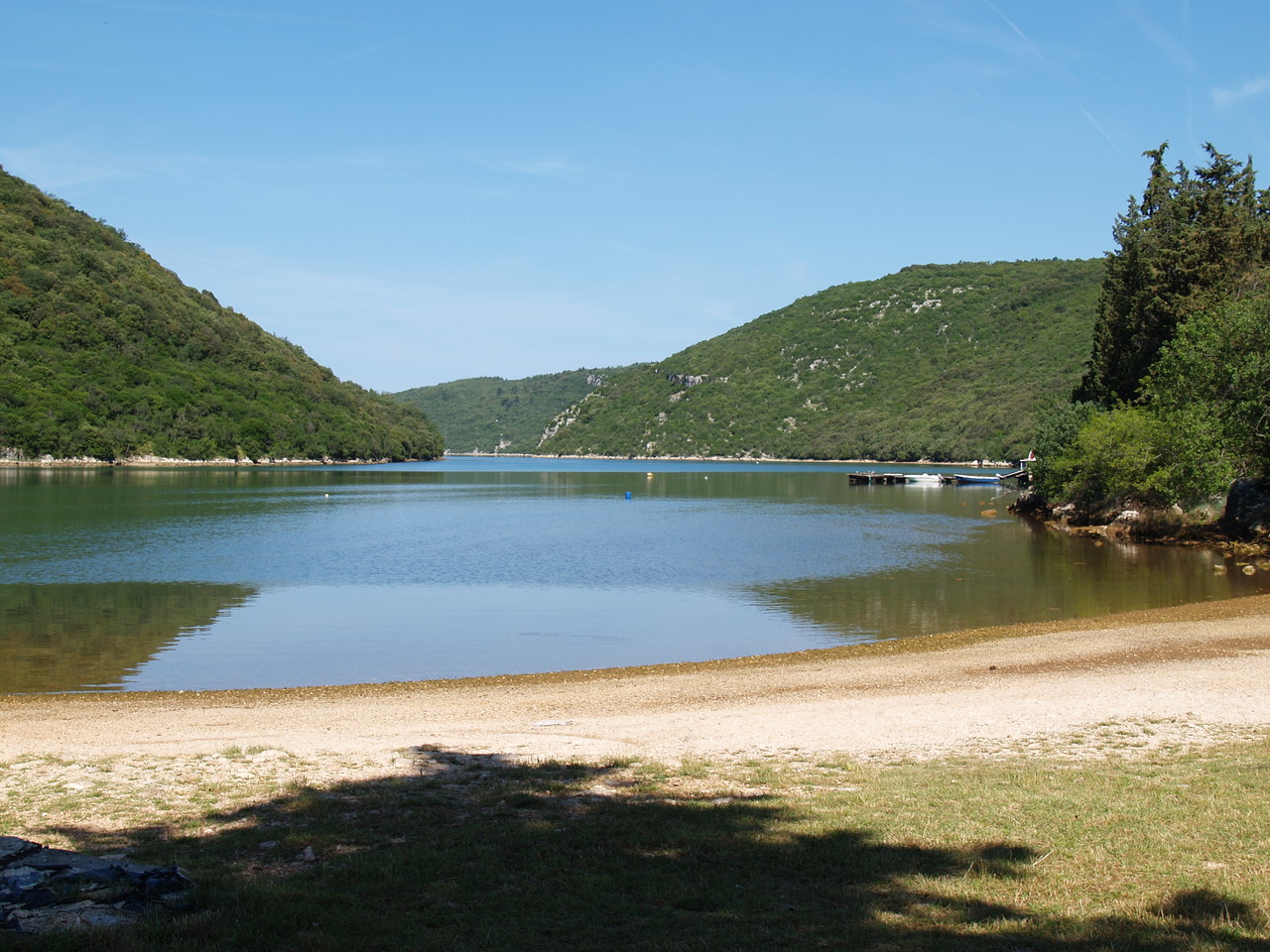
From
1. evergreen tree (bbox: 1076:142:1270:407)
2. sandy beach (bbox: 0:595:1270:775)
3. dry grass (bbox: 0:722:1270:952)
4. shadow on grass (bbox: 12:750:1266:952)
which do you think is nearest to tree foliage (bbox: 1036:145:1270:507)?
evergreen tree (bbox: 1076:142:1270:407)

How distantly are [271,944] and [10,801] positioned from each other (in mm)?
4543

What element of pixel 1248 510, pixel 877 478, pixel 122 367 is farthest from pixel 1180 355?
pixel 122 367

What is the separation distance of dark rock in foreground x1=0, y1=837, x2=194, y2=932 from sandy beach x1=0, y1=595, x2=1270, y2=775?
12.6ft

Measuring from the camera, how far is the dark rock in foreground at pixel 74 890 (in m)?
4.97

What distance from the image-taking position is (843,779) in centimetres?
904

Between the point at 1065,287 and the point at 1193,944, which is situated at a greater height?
the point at 1065,287

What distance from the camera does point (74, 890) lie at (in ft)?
17.4

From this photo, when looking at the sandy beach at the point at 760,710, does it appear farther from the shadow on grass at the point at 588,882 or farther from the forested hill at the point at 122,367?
the forested hill at the point at 122,367

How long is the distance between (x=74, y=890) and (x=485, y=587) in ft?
83.5

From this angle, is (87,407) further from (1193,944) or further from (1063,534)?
(1193,944)

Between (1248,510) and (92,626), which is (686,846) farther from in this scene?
(1248,510)

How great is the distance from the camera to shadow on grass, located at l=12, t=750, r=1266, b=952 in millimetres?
5160

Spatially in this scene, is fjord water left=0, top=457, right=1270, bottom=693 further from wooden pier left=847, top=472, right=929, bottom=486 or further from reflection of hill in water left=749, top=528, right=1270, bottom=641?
wooden pier left=847, top=472, right=929, bottom=486

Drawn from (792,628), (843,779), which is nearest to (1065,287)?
(792,628)
